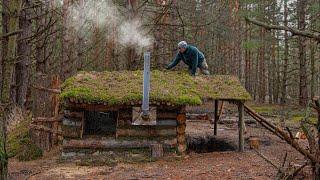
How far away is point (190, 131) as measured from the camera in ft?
54.4

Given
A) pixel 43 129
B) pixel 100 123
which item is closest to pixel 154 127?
pixel 43 129

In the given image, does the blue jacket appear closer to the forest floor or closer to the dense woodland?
the dense woodland

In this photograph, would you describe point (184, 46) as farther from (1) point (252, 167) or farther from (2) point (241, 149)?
(1) point (252, 167)

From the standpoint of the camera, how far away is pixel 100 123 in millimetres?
14469

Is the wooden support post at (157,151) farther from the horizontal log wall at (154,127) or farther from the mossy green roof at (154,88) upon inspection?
the mossy green roof at (154,88)

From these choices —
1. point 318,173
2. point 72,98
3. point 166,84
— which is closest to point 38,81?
point 72,98

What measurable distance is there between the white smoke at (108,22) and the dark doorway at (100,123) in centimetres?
362

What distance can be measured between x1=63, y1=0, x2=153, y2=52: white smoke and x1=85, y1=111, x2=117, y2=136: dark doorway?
11.9 feet

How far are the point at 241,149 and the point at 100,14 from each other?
1085cm

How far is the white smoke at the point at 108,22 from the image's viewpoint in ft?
56.1

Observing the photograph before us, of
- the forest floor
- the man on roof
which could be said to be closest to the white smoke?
the man on roof

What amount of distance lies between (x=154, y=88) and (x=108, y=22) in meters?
10.1

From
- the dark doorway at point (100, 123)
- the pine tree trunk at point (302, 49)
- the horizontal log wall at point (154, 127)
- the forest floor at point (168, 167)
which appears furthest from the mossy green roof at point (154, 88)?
the pine tree trunk at point (302, 49)

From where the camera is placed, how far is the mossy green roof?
36.4 ft
